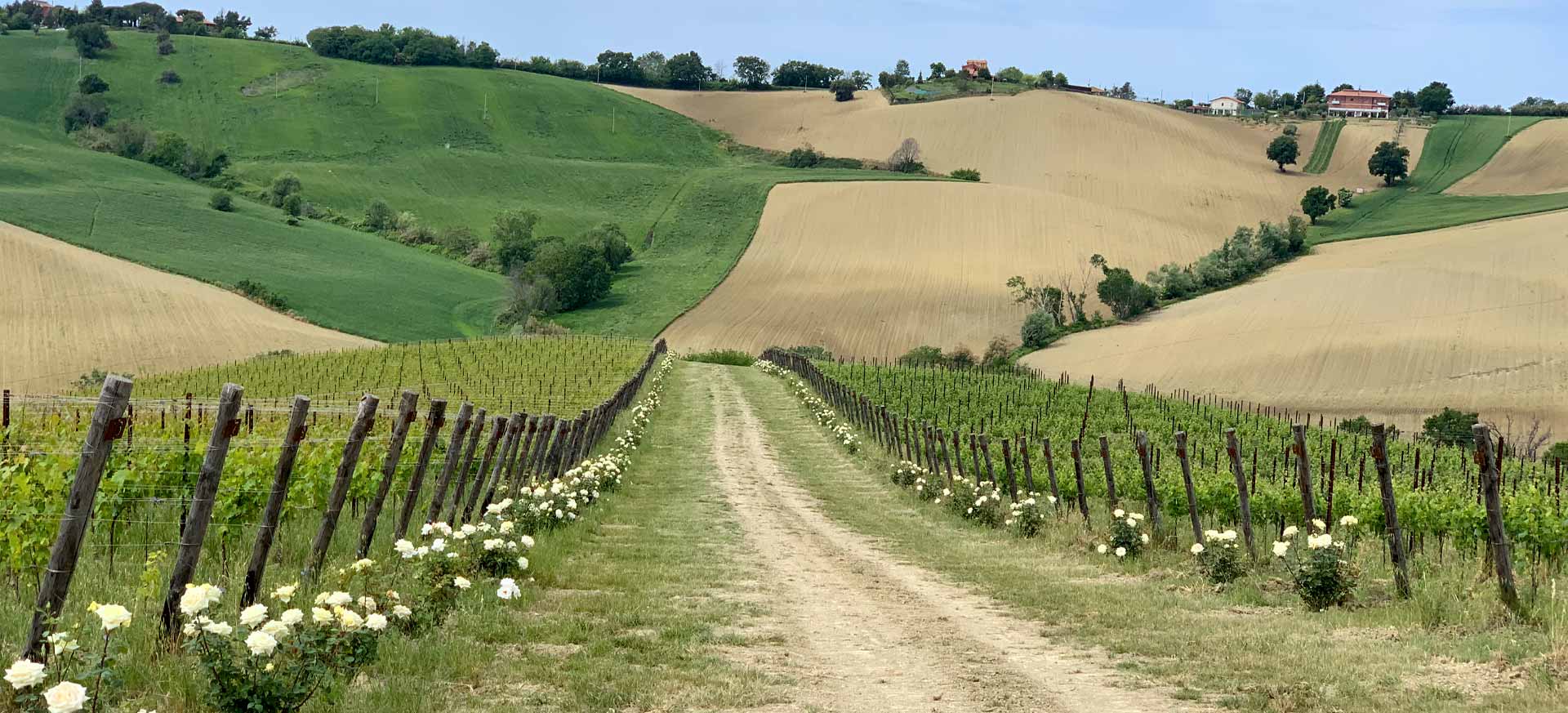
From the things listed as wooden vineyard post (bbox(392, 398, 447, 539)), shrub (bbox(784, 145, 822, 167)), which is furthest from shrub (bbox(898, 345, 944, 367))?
wooden vineyard post (bbox(392, 398, 447, 539))

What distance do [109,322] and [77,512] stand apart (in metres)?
75.1

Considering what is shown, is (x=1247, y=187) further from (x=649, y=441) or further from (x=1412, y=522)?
(x=1412, y=522)

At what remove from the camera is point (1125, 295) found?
4080 inches

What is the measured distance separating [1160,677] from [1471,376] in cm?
6855

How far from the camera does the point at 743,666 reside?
387 inches

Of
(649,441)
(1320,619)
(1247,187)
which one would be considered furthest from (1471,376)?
(1247,187)

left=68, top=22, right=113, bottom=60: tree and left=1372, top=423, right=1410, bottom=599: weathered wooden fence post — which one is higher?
left=68, top=22, right=113, bottom=60: tree

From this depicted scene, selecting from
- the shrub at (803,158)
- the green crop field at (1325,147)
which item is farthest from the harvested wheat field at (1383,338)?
the shrub at (803,158)

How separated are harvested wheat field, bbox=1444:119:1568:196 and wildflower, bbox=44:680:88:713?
147211 millimetres

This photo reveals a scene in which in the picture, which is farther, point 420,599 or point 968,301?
point 968,301

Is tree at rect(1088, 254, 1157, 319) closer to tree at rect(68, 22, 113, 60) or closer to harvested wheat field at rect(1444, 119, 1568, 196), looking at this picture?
harvested wheat field at rect(1444, 119, 1568, 196)

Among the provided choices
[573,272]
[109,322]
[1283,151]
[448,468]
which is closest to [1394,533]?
[448,468]

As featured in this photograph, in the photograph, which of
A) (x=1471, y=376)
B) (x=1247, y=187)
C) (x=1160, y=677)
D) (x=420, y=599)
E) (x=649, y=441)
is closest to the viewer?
(x=1160, y=677)

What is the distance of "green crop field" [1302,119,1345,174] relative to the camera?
512ft
